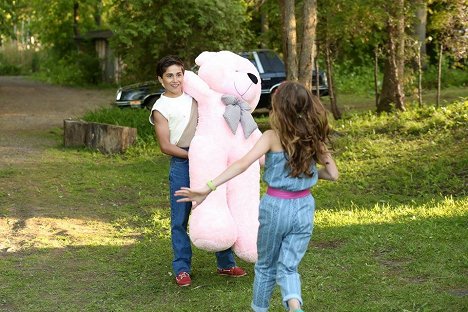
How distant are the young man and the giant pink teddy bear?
0.09 meters

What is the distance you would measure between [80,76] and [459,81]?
1950cm

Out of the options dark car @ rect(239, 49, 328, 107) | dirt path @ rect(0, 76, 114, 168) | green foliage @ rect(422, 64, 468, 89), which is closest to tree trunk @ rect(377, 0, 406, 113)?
dark car @ rect(239, 49, 328, 107)

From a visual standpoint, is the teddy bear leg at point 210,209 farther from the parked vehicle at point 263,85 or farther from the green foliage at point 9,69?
the green foliage at point 9,69

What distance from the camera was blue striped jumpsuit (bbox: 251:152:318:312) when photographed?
196 inches

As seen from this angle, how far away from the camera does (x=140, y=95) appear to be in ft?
62.4

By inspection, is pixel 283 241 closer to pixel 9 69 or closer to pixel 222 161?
pixel 222 161

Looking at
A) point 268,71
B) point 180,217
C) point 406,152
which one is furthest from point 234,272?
point 268,71

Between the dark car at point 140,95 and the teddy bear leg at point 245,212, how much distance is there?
1229cm

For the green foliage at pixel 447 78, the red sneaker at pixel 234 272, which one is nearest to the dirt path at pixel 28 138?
the red sneaker at pixel 234 272

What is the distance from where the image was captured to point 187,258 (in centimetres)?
660

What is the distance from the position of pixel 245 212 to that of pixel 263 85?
13656mm

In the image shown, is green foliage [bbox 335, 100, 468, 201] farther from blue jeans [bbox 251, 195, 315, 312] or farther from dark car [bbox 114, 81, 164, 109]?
blue jeans [bbox 251, 195, 315, 312]

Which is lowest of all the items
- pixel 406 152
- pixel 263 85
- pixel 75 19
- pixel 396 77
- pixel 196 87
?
pixel 406 152

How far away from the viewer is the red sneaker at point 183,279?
650 centimetres
